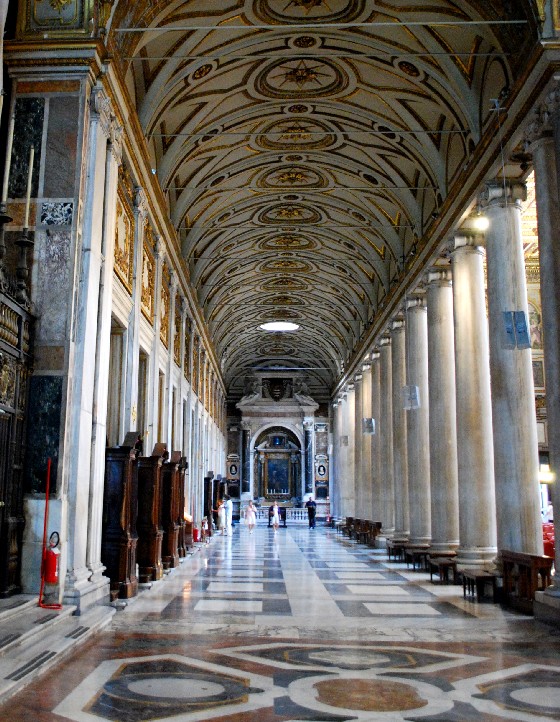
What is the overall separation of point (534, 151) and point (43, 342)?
6472 mm

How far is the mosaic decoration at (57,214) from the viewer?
26.4ft

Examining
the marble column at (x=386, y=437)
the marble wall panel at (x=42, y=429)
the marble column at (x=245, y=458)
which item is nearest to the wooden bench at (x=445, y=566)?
the marble wall panel at (x=42, y=429)

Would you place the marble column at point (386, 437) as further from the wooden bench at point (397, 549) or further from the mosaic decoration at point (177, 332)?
the mosaic decoration at point (177, 332)

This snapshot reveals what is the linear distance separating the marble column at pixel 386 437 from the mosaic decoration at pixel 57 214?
13.5m

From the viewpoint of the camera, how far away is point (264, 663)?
5.78 m

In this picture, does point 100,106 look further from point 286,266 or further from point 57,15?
point 286,266

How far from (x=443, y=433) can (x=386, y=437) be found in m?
6.76

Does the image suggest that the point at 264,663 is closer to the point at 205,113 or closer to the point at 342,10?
the point at 342,10

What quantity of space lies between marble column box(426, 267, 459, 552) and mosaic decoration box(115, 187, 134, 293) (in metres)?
6.31

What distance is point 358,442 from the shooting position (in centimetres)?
2781

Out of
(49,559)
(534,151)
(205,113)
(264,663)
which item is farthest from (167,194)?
(264,663)

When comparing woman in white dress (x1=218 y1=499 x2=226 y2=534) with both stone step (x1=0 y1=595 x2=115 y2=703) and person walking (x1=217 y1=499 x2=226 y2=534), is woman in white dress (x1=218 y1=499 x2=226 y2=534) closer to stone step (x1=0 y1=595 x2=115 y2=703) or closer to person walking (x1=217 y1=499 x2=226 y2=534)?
person walking (x1=217 y1=499 x2=226 y2=534)

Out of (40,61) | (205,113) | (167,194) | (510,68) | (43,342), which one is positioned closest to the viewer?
(43,342)

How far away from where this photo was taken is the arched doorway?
42969 millimetres
